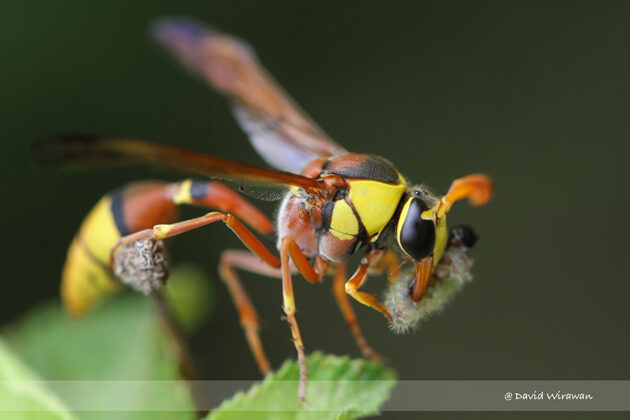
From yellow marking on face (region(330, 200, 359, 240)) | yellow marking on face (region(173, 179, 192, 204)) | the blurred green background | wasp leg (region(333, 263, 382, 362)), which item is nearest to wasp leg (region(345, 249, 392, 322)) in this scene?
yellow marking on face (region(330, 200, 359, 240))

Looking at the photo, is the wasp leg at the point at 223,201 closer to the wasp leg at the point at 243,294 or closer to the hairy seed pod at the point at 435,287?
the wasp leg at the point at 243,294

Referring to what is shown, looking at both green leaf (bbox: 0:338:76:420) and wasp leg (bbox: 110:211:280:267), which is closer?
green leaf (bbox: 0:338:76:420)

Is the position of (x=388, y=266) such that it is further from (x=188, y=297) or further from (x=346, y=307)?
(x=188, y=297)

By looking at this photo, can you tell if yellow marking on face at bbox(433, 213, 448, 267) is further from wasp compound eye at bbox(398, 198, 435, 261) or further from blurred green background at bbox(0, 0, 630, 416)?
blurred green background at bbox(0, 0, 630, 416)

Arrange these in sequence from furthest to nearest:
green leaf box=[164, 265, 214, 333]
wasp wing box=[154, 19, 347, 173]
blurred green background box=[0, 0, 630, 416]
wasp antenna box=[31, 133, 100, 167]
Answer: blurred green background box=[0, 0, 630, 416] → green leaf box=[164, 265, 214, 333] → wasp wing box=[154, 19, 347, 173] → wasp antenna box=[31, 133, 100, 167]

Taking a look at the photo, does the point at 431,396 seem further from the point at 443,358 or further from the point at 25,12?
the point at 25,12

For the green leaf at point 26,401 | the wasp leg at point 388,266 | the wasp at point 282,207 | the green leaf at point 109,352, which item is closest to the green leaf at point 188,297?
the green leaf at point 109,352

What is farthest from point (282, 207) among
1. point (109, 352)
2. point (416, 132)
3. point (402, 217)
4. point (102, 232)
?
point (416, 132)
